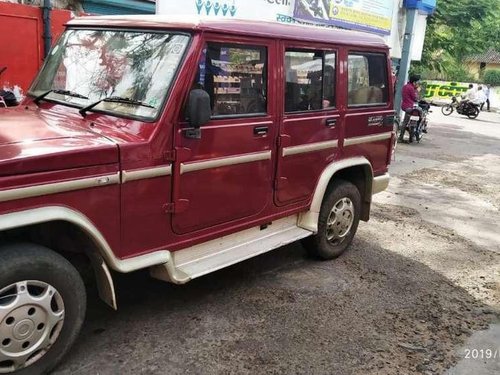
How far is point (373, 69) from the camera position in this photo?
515cm

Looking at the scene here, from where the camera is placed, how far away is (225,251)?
3.98 meters

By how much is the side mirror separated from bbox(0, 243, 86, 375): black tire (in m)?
1.14

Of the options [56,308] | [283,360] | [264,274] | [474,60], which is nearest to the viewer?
[56,308]

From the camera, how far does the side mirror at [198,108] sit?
3.22m

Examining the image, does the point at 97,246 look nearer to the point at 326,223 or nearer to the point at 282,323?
the point at 282,323

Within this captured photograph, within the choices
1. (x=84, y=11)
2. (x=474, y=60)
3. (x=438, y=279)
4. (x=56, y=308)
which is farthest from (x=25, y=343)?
(x=474, y=60)

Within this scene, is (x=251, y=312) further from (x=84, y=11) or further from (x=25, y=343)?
(x=84, y=11)

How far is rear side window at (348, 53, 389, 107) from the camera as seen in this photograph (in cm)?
487

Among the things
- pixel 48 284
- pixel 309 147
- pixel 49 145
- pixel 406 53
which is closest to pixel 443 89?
pixel 406 53

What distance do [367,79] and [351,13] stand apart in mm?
7529

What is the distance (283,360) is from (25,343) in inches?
61.5

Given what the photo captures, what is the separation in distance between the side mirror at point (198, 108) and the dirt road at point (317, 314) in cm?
147

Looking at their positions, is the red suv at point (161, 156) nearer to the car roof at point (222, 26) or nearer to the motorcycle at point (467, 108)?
the car roof at point (222, 26)

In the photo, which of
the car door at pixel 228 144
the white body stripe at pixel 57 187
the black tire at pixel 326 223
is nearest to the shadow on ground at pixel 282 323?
the black tire at pixel 326 223
